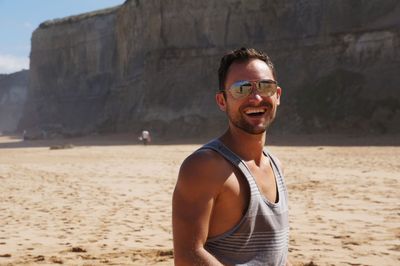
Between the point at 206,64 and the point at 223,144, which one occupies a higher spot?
the point at 206,64

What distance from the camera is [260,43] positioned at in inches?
1524

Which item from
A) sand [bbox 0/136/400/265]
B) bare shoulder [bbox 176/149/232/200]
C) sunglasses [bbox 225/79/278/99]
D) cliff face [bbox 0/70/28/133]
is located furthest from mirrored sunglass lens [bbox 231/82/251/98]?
cliff face [bbox 0/70/28/133]

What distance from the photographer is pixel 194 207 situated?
217cm

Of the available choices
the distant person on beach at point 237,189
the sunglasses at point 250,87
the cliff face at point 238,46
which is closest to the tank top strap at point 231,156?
the distant person on beach at point 237,189

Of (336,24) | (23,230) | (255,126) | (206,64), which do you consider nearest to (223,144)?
(255,126)

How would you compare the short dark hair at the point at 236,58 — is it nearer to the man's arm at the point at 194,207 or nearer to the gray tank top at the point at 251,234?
the gray tank top at the point at 251,234

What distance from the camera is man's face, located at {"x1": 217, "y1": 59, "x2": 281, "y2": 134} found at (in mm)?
2396

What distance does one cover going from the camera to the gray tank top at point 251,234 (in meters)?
2.27

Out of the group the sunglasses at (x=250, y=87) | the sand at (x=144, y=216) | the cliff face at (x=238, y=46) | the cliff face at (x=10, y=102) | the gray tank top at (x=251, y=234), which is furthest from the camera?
the cliff face at (x=10, y=102)

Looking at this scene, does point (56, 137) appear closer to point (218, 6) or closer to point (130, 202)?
point (218, 6)

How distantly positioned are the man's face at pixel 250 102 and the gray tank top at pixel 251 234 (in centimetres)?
14

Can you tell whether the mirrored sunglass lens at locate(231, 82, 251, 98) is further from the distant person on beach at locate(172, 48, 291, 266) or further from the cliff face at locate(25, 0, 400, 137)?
the cliff face at locate(25, 0, 400, 137)

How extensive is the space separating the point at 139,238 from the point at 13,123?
99736mm

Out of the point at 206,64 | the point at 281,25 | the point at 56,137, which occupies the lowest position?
the point at 56,137
